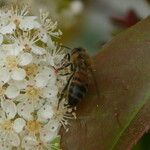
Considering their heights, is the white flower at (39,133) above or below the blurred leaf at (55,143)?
above

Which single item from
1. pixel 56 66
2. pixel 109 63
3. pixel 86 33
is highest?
pixel 109 63

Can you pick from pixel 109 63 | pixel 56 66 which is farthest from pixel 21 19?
pixel 109 63

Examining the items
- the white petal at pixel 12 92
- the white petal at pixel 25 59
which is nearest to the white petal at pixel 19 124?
the white petal at pixel 12 92

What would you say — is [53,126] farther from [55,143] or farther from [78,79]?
[78,79]

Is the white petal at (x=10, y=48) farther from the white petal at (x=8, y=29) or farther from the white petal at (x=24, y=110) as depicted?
the white petal at (x=24, y=110)

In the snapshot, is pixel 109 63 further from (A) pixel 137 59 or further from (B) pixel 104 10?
(B) pixel 104 10

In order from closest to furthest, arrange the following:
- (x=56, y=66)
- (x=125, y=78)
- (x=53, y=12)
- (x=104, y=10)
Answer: (x=125, y=78)
(x=56, y=66)
(x=53, y=12)
(x=104, y=10)

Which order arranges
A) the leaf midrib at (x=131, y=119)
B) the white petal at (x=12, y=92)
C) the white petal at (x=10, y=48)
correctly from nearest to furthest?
the leaf midrib at (x=131, y=119)
the white petal at (x=12, y=92)
the white petal at (x=10, y=48)
